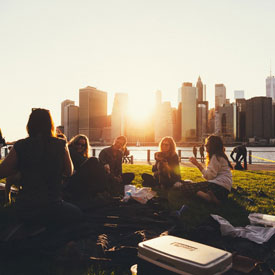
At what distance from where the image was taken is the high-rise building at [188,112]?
6048 inches

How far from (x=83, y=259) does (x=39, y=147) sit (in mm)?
1225

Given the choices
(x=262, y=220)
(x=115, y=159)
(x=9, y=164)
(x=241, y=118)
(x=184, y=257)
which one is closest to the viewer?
(x=184, y=257)

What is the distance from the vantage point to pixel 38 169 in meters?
2.92

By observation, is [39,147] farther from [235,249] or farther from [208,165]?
[208,165]

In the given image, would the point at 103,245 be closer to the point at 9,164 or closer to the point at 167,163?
the point at 9,164

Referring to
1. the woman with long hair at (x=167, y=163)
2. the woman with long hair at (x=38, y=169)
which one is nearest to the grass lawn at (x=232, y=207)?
the woman with long hair at (x=167, y=163)

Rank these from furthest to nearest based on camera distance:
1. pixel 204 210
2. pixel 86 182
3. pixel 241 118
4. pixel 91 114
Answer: pixel 91 114
pixel 241 118
pixel 86 182
pixel 204 210

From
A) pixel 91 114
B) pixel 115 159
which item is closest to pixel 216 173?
pixel 115 159

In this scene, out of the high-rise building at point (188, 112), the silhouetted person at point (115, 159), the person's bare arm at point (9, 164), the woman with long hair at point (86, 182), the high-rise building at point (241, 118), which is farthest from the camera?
the high-rise building at point (188, 112)

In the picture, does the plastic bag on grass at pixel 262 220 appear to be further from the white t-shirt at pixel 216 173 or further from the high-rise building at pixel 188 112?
the high-rise building at pixel 188 112

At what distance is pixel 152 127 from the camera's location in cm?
15788

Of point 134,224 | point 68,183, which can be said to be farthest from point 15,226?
point 68,183

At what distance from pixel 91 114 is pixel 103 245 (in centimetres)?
16629

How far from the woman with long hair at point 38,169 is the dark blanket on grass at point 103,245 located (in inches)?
9.7
